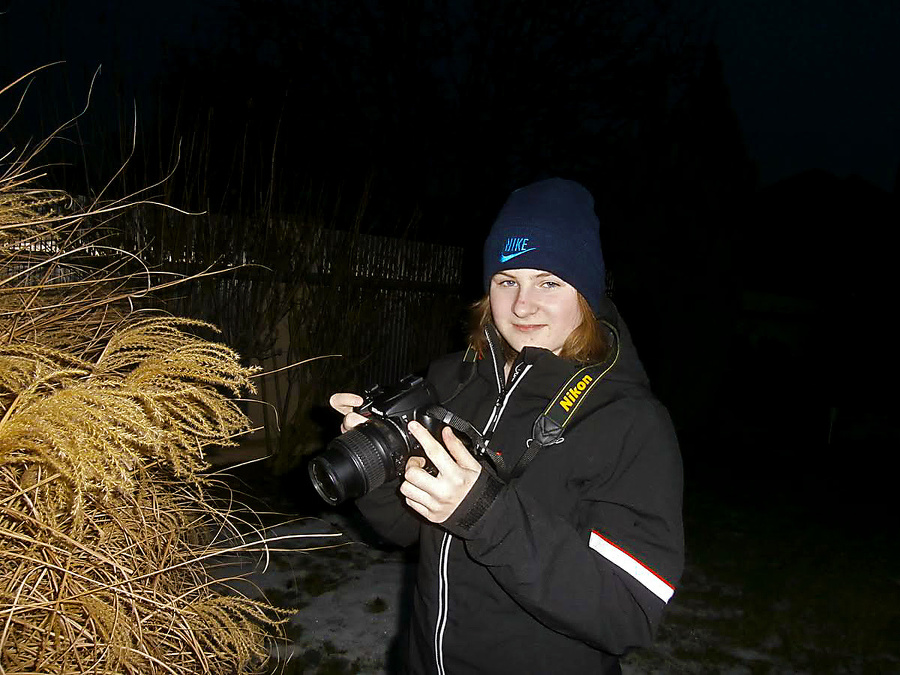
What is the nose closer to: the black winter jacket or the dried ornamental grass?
the black winter jacket

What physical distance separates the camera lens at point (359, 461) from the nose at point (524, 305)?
1.42 ft

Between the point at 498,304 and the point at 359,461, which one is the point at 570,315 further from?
the point at 359,461

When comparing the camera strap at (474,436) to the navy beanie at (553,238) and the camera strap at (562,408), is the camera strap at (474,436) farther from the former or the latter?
the navy beanie at (553,238)

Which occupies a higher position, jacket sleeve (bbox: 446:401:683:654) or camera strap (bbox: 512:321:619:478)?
camera strap (bbox: 512:321:619:478)

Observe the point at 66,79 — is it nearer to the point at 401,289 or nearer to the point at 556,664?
the point at 556,664

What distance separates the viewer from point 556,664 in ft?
4.51

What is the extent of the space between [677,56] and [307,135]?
6364 mm

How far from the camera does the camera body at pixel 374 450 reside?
1.33 meters

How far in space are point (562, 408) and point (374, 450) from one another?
0.44m

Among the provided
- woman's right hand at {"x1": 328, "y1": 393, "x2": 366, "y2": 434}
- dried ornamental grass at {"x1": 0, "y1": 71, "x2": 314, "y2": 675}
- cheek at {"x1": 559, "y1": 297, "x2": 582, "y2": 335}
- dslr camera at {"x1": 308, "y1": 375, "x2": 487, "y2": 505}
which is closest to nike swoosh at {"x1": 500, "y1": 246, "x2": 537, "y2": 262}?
cheek at {"x1": 559, "y1": 297, "x2": 582, "y2": 335}

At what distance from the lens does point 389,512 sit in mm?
1635

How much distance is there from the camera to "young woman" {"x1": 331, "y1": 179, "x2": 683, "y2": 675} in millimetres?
1147

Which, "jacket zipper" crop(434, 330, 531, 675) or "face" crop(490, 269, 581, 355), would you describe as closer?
"jacket zipper" crop(434, 330, 531, 675)

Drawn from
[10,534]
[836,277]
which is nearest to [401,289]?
[10,534]
